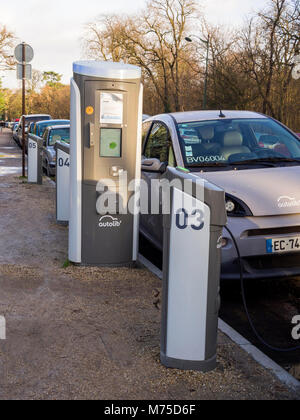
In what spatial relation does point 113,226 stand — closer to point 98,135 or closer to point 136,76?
point 98,135

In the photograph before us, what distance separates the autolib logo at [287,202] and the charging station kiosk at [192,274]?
5.61ft

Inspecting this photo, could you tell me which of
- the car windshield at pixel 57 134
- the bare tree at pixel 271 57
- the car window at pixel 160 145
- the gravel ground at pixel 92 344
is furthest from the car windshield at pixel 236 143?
the bare tree at pixel 271 57

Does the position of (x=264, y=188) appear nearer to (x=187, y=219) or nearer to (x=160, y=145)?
(x=187, y=219)

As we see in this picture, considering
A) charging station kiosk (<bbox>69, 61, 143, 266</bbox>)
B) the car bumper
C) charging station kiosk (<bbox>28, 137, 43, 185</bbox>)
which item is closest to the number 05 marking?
the car bumper

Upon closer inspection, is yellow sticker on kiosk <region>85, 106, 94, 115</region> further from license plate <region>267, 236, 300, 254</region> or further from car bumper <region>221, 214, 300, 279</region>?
license plate <region>267, 236, 300, 254</region>

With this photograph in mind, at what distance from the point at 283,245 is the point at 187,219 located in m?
1.82

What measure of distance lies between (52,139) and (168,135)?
1262cm

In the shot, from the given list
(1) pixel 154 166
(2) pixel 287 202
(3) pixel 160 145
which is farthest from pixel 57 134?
(2) pixel 287 202

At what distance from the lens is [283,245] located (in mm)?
5191

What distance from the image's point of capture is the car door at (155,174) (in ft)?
21.5

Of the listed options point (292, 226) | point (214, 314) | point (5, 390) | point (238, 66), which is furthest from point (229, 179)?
point (238, 66)

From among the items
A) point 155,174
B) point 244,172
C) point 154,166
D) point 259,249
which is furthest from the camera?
point 155,174

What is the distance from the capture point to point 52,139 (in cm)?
1886

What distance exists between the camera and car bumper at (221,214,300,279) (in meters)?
5.17
